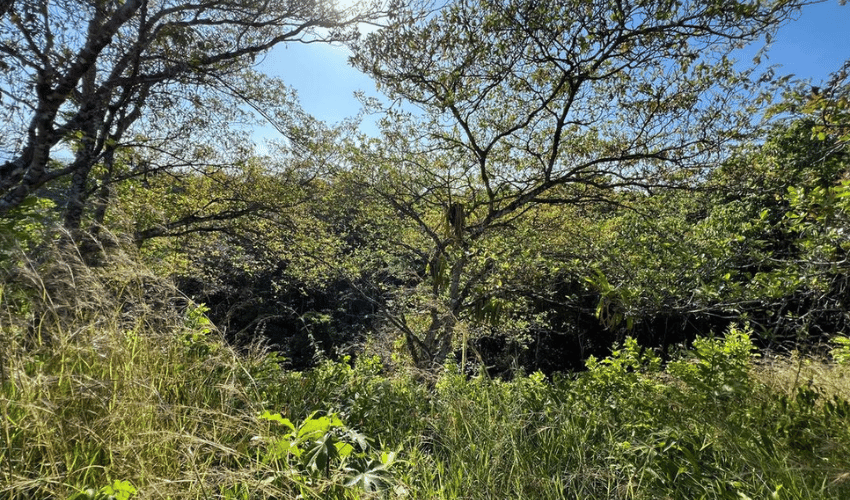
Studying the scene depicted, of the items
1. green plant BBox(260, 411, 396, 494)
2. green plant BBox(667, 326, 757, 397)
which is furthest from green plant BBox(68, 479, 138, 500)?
green plant BBox(667, 326, 757, 397)

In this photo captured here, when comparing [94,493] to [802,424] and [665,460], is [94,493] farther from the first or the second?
[802,424]

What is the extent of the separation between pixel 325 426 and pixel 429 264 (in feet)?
15.9

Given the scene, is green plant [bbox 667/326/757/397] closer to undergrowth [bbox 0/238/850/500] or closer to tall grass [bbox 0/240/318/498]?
undergrowth [bbox 0/238/850/500]

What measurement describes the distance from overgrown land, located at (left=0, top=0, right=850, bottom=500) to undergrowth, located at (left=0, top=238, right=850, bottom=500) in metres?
0.02

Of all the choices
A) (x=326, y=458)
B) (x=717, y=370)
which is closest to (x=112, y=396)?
(x=326, y=458)

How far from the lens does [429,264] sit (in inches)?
252

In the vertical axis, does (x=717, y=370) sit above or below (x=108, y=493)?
above

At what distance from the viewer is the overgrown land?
192 centimetres

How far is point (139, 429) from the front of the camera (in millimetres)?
1895

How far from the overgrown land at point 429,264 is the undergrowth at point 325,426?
0.02 m

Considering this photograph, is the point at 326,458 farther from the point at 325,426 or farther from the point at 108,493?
the point at 108,493

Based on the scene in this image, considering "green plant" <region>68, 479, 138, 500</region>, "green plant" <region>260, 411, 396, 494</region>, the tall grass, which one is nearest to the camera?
"green plant" <region>68, 479, 138, 500</region>

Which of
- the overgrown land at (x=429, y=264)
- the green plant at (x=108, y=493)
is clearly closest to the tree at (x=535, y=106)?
the overgrown land at (x=429, y=264)

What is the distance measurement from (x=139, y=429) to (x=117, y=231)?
4.39ft
